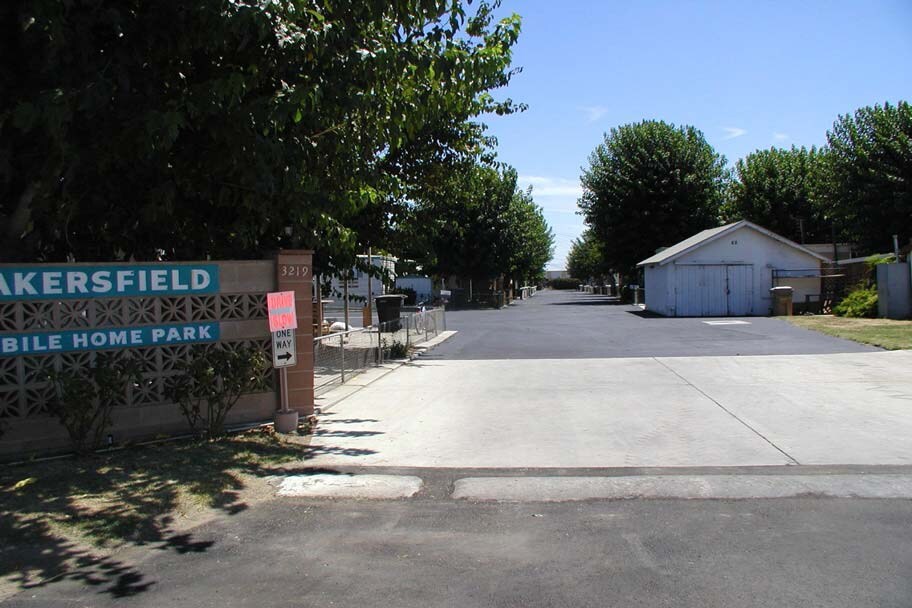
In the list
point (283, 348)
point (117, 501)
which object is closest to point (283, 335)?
point (283, 348)

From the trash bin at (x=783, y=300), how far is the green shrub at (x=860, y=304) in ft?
6.78

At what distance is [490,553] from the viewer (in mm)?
5031

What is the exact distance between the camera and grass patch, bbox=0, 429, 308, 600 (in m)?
4.90

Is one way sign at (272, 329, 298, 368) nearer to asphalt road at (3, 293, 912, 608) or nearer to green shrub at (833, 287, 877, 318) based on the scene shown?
asphalt road at (3, 293, 912, 608)

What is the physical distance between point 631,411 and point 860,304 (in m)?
21.3

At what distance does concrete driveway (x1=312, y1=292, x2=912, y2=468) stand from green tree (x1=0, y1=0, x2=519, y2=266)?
2.83 metres

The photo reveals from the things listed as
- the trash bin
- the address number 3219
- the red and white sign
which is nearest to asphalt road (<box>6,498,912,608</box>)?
the red and white sign

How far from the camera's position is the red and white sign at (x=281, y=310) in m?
8.67

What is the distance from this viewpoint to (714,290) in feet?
109

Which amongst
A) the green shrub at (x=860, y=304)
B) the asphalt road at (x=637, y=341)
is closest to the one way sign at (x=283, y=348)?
the asphalt road at (x=637, y=341)

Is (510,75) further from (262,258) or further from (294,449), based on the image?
(294,449)

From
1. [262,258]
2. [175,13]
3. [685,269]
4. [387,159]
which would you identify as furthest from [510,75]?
[685,269]

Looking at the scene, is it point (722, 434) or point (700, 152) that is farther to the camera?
point (700, 152)

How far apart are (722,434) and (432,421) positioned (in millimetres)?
3801
